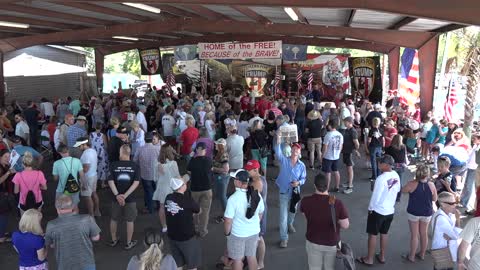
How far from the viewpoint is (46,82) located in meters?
Answer: 21.0

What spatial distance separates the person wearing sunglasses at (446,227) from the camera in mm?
4211

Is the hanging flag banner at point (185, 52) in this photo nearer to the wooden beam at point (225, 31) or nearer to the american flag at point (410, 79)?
the wooden beam at point (225, 31)

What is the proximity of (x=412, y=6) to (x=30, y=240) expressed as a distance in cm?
534

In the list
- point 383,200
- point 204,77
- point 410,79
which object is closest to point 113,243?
point 383,200

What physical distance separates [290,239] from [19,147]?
14.6 feet

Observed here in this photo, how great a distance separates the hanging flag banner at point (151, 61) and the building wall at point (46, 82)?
18.4 feet

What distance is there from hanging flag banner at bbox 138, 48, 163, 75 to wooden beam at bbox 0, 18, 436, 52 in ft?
15.7

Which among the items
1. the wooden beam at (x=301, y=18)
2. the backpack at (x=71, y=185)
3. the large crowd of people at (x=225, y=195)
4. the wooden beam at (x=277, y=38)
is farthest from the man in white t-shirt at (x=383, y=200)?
the wooden beam at (x=277, y=38)

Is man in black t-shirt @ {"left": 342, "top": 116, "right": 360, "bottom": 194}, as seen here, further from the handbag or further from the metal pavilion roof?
the handbag

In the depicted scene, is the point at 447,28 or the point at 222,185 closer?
the point at 222,185

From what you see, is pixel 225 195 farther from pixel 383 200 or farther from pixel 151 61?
pixel 151 61

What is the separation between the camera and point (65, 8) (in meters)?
10.2

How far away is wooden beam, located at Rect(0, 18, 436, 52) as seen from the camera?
38.8 feet

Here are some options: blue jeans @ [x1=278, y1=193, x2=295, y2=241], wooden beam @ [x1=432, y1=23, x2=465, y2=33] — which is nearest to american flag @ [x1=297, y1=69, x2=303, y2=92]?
wooden beam @ [x1=432, y1=23, x2=465, y2=33]
